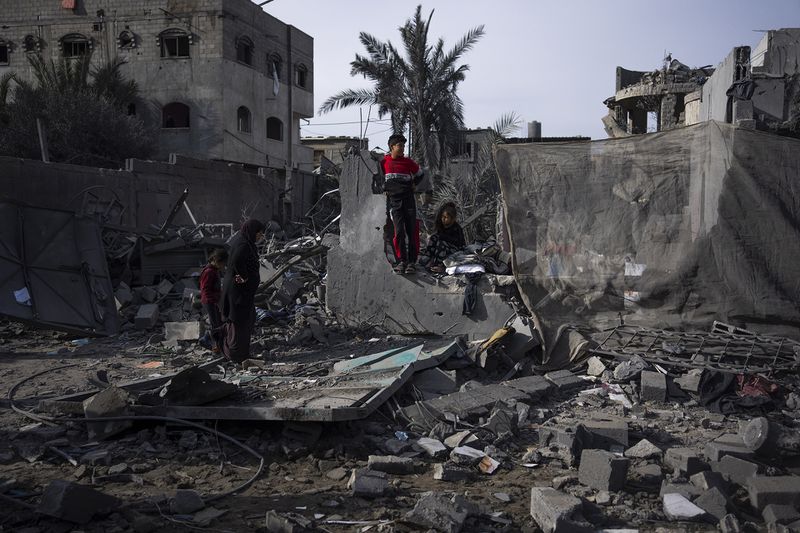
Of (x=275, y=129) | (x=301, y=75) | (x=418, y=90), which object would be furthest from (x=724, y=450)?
(x=301, y=75)

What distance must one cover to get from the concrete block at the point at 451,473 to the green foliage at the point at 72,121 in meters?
18.9

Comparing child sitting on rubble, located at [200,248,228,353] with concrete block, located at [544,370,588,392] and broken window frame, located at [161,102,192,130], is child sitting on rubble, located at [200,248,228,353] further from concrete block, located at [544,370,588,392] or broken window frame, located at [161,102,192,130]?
broken window frame, located at [161,102,192,130]

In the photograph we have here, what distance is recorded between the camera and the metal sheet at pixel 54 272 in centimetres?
844

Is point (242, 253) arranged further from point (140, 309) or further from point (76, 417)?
point (140, 309)

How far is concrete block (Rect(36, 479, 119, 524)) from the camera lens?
319cm

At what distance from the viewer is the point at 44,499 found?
10.7 feet

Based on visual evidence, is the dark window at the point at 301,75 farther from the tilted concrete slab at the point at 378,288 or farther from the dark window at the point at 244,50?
the tilted concrete slab at the point at 378,288

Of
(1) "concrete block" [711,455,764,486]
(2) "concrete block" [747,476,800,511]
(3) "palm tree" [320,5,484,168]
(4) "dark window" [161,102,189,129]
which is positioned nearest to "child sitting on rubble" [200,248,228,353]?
(1) "concrete block" [711,455,764,486]

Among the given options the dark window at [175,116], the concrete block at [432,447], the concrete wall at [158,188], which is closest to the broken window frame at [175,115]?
the dark window at [175,116]

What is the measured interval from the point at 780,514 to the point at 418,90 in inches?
749

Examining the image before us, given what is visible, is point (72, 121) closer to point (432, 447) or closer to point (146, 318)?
point (146, 318)

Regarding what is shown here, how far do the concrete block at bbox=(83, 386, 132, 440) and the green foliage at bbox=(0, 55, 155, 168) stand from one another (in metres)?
17.4

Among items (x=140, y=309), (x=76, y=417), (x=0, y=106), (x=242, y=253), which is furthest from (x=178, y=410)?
(x=0, y=106)

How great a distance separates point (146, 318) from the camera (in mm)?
9164
